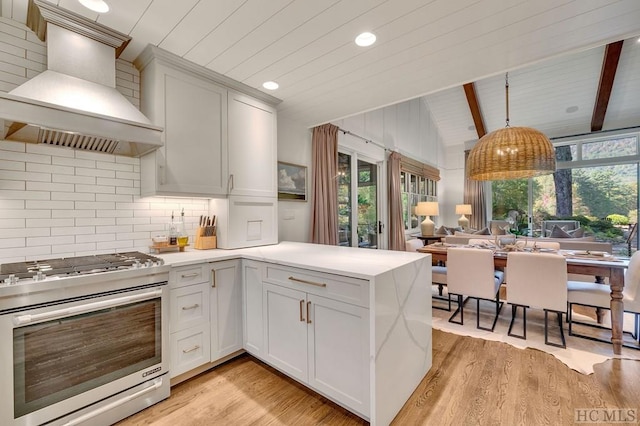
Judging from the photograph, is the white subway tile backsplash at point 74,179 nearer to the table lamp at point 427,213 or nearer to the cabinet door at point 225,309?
the cabinet door at point 225,309

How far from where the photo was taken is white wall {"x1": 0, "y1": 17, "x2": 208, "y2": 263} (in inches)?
70.4

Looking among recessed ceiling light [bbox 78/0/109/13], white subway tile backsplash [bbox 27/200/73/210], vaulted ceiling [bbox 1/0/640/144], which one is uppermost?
recessed ceiling light [bbox 78/0/109/13]

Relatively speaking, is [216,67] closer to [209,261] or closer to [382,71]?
[382,71]

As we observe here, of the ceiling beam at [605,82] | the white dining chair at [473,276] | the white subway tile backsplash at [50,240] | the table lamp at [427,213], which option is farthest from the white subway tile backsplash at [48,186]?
the ceiling beam at [605,82]

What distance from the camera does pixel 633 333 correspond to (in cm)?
275

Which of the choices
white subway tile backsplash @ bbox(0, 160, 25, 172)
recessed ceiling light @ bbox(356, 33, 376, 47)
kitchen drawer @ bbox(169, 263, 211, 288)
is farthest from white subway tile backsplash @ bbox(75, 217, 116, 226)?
recessed ceiling light @ bbox(356, 33, 376, 47)

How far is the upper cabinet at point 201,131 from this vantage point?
2.15m

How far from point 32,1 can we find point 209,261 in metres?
1.91

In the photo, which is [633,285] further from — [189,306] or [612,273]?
[189,306]

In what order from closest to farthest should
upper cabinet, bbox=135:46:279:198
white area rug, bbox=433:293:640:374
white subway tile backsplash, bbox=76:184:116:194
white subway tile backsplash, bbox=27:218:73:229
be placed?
1. white subway tile backsplash, bbox=27:218:73:229
2. white subway tile backsplash, bbox=76:184:116:194
3. upper cabinet, bbox=135:46:279:198
4. white area rug, bbox=433:293:640:374

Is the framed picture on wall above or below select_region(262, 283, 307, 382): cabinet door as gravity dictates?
above

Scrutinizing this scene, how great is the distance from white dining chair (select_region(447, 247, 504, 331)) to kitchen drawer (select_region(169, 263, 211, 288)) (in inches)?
102

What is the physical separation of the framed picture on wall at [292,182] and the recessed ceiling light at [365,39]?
1.66m

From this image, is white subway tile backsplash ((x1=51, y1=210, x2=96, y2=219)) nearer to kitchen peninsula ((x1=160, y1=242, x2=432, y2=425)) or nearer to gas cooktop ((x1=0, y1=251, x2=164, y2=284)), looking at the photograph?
gas cooktop ((x1=0, y1=251, x2=164, y2=284))
